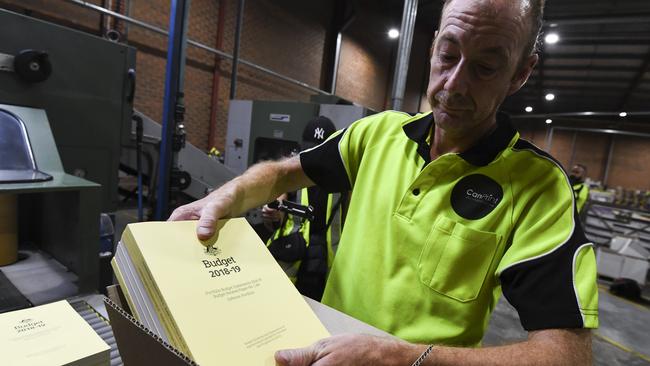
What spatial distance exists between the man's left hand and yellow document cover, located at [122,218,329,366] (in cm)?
5

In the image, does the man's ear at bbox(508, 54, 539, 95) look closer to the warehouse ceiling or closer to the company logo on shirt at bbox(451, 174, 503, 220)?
the company logo on shirt at bbox(451, 174, 503, 220)

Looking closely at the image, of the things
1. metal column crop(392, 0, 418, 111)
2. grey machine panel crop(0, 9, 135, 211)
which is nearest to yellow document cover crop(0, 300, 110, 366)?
grey machine panel crop(0, 9, 135, 211)

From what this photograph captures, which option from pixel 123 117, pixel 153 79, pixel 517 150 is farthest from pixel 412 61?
pixel 517 150

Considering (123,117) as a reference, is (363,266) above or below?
below

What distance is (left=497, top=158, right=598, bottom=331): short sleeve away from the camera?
0.59m

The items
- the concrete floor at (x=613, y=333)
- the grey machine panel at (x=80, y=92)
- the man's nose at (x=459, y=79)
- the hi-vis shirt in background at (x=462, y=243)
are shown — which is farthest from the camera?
the concrete floor at (x=613, y=333)

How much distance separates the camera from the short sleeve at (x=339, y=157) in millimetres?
973

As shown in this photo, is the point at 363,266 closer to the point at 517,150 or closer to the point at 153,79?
the point at 517,150

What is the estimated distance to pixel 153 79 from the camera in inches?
185

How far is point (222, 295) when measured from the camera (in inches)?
22.1

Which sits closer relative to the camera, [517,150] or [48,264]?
[517,150]

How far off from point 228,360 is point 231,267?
0.17 m

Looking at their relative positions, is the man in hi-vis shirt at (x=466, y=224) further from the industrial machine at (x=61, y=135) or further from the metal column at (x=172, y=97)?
the metal column at (x=172, y=97)

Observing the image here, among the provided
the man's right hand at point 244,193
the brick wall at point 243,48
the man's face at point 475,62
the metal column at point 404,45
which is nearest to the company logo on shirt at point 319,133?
the man's right hand at point 244,193
